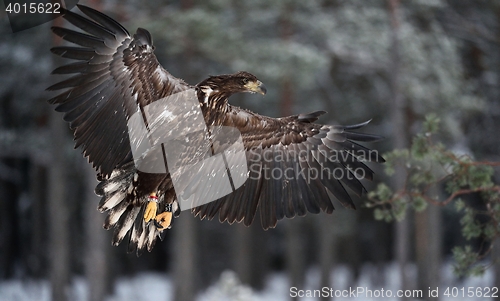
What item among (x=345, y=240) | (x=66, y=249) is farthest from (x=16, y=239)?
(x=345, y=240)

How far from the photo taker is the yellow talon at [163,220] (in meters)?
5.42

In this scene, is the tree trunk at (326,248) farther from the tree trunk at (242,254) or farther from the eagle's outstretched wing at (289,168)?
the eagle's outstretched wing at (289,168)

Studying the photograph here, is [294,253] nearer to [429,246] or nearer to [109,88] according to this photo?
[429,246]

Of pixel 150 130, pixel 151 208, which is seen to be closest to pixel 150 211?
pixel 151 208

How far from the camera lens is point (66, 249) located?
584 inches

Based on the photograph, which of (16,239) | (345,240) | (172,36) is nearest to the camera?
(172,36)

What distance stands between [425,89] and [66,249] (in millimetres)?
8787

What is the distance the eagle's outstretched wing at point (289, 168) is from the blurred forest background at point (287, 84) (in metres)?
6.72

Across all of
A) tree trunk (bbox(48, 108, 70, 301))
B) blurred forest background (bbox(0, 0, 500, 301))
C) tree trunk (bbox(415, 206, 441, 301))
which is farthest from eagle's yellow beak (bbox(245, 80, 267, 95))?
tree trunk (bbox(415, 206, 441, 301))

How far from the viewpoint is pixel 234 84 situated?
5406mm

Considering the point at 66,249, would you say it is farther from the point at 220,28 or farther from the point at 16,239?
the point at 220,28

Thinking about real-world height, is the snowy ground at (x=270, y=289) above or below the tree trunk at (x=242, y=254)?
below

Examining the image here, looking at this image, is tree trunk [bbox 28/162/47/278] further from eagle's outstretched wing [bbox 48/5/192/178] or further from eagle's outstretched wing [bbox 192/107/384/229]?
eagle's outstretched wing [bbox 48/5/192/178]

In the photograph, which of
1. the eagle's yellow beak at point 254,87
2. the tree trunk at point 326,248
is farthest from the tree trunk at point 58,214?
the eagle's yellow beak at point 254,87
